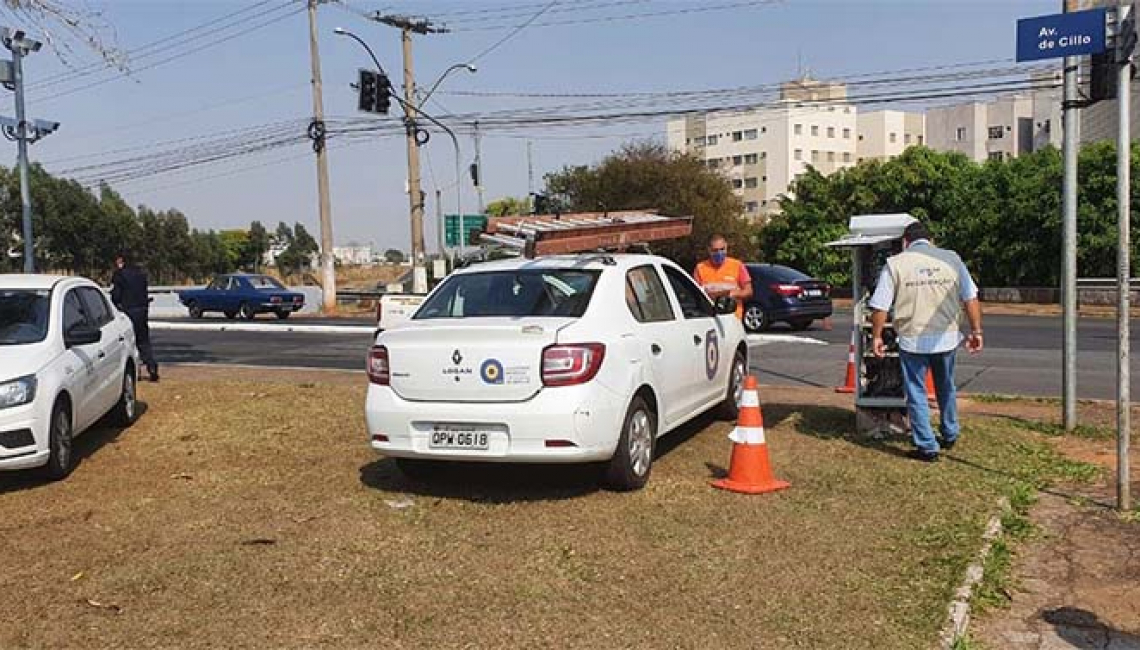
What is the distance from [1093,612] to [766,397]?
5965 millimetres

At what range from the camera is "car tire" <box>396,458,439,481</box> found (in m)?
6.75

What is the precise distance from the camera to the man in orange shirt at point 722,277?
1003cm

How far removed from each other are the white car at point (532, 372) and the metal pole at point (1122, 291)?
278 centimetres

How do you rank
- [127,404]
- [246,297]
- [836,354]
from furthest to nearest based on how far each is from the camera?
[246,297]
[836,354]
[127,404]

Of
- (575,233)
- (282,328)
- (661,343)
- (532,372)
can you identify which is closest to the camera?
(532,372)

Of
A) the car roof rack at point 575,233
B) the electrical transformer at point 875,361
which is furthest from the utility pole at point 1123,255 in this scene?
the car roof rack at point 575,233

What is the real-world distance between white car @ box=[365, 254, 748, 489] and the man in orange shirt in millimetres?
3074

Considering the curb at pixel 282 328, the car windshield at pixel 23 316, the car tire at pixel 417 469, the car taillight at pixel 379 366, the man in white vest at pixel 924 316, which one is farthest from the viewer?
the curb at pixel 282 328

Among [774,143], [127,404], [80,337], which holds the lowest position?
[127,404]

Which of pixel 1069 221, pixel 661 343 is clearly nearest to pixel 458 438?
pixel 661 343

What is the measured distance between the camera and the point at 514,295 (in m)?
6.60

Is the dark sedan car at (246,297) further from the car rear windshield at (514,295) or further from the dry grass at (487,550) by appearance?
the car rear windshield at (514,295)

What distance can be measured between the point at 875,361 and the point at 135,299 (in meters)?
8.64

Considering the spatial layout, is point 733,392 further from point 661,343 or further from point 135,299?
point 135,299
